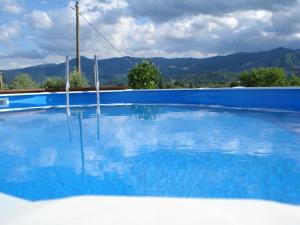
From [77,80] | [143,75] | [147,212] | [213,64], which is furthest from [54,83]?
[213,64]

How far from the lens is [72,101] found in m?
17.6

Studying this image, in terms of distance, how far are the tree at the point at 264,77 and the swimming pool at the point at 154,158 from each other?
1488cm

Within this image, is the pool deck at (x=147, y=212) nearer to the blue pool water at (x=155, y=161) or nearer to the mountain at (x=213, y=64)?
the blue pool water at (x=155, y=161)

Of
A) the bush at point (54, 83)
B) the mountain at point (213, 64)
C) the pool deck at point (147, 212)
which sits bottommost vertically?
the pool deck at point (147, 212)

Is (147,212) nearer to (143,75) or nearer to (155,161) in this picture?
(155,161)

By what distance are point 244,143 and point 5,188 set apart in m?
4.25

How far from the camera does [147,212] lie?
261cm

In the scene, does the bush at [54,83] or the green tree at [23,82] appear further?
the green tree at [23,82]

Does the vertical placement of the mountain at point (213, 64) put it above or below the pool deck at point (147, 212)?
above

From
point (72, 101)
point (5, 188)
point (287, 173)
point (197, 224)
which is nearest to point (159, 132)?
point (287, 173)

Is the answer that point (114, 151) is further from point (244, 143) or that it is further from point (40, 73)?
point (40, 73)

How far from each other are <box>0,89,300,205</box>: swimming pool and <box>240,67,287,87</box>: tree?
1488cm

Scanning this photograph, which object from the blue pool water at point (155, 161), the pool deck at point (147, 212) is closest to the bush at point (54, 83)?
the blue pool water at point (155, 161)

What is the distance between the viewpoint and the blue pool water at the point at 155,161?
4.22 metres
